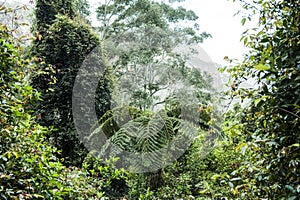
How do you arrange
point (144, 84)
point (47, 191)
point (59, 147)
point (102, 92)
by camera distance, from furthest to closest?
1. point (144, 84)
2. point (102, 92)
3. point (59, 147)
4. point (47, 191)

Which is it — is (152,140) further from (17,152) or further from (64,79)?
(64,79)

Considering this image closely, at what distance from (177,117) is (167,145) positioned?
0.52 meters

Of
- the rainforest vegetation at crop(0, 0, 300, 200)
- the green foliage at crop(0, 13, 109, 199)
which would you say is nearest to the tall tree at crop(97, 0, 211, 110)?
the rainforest vegetation at crop(0, 0, 300, 200)

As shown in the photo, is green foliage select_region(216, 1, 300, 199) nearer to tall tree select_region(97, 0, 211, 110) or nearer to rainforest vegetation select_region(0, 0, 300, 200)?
rainforest vegetation select_region(0, 0, 300, 200)

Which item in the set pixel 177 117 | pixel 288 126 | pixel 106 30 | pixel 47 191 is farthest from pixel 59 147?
pixel 106 30

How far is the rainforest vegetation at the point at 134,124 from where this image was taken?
0.99m

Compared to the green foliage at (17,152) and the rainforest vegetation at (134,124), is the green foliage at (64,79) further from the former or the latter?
the green foliage at (17,152)

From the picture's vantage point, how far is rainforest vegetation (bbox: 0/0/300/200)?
3.24 ft

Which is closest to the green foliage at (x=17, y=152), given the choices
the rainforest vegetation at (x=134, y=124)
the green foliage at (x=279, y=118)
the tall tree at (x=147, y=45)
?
the rainforest vegetation at (x=134, y=124)

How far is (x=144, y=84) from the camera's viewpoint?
36.3 feet

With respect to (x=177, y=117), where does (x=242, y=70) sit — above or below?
above

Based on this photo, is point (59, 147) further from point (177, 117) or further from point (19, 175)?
point (19, 175)

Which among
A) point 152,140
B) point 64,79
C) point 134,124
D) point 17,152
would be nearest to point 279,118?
point 17,152

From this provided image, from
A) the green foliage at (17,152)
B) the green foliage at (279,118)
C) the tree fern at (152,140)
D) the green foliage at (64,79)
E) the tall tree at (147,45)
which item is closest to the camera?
the green foliage at (279,118)
